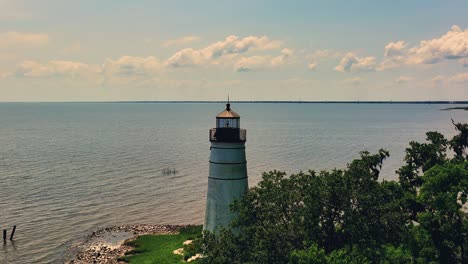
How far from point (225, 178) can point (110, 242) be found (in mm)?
29487

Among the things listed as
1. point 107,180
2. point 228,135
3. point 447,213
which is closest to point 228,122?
point 228,135

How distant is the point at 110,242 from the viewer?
52.8m

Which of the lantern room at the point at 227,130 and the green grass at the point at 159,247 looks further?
the green grass at the point at 159,247

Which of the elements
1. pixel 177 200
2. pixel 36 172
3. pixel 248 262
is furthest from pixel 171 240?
pixel 36 172

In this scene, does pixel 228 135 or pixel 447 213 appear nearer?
pixel 447 213

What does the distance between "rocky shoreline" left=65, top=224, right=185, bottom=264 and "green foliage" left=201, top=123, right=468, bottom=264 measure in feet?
80.7

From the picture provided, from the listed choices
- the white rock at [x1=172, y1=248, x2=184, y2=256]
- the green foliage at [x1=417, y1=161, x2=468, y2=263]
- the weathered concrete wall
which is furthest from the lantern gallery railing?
the white rock at [x1=172, y1=248, x2=184, y2=256]

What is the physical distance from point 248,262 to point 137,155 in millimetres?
95738

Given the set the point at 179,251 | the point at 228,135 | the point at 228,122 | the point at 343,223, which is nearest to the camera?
the point at 343,223

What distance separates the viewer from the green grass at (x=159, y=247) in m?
43.4

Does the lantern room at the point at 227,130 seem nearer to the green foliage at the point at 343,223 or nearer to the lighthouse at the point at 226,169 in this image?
the lighthouse at the point at 226,169

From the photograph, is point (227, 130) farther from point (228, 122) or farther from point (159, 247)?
point (159, 247)

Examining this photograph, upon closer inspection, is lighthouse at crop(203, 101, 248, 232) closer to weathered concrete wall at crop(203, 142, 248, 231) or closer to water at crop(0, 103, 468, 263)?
weathered concrete wall at crop(203, 142, 248, 231)

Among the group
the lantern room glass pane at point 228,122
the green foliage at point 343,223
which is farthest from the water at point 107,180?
the green foliage at point 343,223
